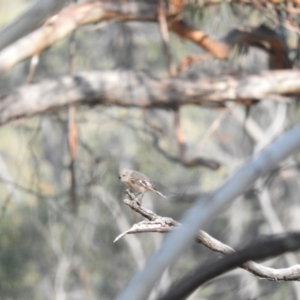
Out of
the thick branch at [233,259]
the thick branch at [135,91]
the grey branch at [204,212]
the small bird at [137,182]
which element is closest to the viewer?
the thick branch at [233,259]

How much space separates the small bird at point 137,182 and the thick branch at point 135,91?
2692 millimetres

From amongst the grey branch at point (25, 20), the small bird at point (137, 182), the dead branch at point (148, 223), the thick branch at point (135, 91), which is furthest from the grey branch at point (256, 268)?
the thick branch at point (135, 91)

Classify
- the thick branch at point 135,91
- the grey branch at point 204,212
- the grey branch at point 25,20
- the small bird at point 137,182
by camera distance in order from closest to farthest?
the grey branch at point 204,212, the grey branch at point 25,20, the small bird at point 137,182, the thick branch at point 135,91

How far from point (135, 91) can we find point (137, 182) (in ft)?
10.9

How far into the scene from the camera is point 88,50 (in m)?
12.4

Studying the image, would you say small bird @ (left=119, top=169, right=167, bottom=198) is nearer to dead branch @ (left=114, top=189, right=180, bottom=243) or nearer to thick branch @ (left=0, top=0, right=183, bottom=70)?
dead branch @ (left=114, top=189, right=180, bottom=243)

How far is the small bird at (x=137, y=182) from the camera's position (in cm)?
312

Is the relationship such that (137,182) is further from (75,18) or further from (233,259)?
(75,18)

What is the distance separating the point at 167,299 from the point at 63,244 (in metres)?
10.2

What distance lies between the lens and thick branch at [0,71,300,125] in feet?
19.5

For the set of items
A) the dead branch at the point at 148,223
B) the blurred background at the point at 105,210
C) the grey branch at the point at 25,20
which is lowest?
the blurred background at the point at 105,210

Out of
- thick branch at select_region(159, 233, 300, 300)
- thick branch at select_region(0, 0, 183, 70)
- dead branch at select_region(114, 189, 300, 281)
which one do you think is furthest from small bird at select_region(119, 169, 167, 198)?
thick branch at select_region(0, 0, 183, 70)

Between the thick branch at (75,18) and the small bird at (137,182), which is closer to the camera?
the small bird at (137,182)

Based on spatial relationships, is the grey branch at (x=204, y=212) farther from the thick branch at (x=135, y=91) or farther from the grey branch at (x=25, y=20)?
the thick branch at (x=135, y=91)
